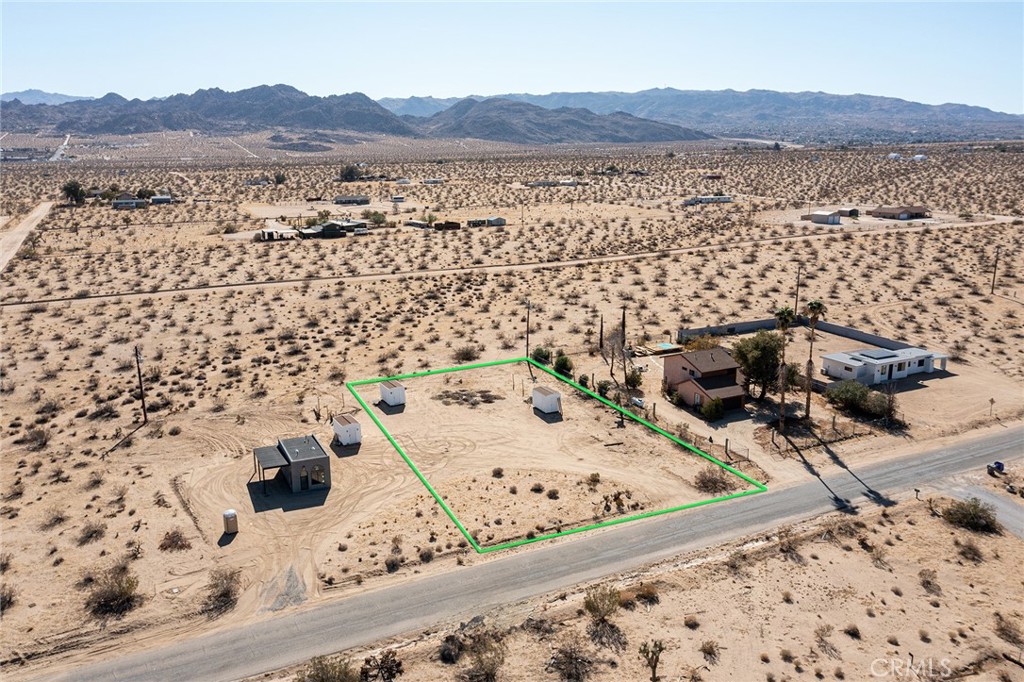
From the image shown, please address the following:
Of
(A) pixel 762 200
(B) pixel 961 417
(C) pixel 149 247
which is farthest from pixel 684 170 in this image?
(B) pixel 961 417

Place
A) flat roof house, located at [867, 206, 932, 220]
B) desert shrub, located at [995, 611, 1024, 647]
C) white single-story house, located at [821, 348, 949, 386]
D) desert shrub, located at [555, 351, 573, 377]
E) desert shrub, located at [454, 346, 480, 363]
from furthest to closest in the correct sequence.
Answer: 1. flat roof house, located at [867, 206, 932, 220]
2. desert shrub, located at [454, 346, 480, 363]
3. desert shrub, located at [555, 351, 573, 377]
4. white single-story house, located at [821, 348, 949, 386]
5. desert shrub, located at [995, 611, 1024, 647]

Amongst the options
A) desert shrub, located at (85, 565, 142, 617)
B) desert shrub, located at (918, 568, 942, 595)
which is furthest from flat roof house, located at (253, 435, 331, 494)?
desert shrub, located at (918, 568, 942, 595)

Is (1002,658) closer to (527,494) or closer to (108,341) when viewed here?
(527,494)

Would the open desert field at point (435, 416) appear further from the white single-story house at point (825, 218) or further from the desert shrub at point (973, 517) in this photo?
the white single-story house at point (825, 218)

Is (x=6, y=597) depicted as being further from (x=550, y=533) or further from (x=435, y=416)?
(x=435, y=416)

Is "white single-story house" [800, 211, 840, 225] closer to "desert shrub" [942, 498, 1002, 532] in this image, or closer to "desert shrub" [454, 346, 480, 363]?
"desert shrub" [454, 346, 480, 363]

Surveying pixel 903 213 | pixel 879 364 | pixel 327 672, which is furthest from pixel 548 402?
pixel 903 213
